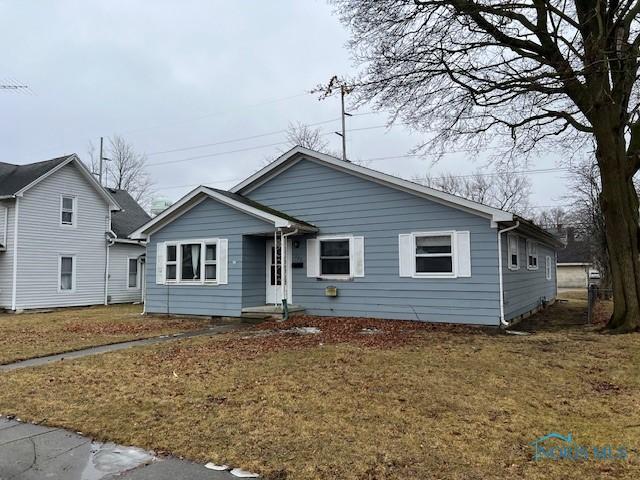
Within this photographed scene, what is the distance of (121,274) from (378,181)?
1494 cm

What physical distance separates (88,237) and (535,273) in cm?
1839

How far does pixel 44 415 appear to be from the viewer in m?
4.89

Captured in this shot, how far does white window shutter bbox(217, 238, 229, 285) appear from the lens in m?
13.4

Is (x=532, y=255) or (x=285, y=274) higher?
(x=532, y=255)

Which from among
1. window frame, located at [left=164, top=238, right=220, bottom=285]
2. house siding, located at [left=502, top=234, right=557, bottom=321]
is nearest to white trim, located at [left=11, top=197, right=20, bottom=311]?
window frame, located at [left=164, top=238, right=220, bottom=285]

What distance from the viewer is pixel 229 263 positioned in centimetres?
1336

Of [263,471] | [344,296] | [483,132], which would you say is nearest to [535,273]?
[483,132]

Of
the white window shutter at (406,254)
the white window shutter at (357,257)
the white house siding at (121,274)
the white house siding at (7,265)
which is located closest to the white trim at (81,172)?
the white house siding at (7,265)

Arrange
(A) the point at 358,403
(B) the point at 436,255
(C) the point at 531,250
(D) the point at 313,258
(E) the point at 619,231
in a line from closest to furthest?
1. (A) the point at 358,403
2. (E) the point at 619,231
3. (B) the point at 436,255
4. (D) the point at 313,258
5. (C) the point at 531,250

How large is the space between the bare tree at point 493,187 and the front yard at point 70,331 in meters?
33.3

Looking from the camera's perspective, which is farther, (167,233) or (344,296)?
(167,233)

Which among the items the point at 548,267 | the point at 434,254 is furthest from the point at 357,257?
the point at 548,267

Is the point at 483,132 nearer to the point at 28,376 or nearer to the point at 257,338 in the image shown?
the point at 257,338

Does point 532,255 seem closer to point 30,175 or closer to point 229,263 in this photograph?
point 229,263
